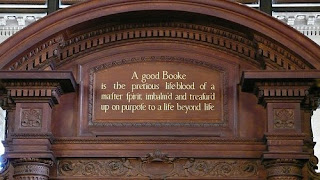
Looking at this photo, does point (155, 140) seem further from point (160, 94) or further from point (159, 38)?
point (159, 38)

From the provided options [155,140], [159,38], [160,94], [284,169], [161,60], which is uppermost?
Result: [159,38]

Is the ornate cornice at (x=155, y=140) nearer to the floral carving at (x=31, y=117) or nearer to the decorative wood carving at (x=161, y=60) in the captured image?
the decorative wood carving at (x=161, y=60)

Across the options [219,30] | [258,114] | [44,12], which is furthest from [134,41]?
[44,12]

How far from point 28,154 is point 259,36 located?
8.65 ft

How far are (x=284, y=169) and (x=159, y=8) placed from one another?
6.79ft

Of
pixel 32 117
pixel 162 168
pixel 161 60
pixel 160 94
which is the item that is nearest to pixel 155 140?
pixel 162 168

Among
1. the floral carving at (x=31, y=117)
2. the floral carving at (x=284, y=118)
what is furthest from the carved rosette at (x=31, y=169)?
the floral carving at (x=284, y=118)

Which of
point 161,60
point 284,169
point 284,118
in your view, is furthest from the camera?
point 161,60

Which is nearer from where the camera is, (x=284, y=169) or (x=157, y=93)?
(x=284, y=169)

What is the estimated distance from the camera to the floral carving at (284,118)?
8406mm

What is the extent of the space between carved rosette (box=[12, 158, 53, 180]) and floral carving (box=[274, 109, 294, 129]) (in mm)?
2337

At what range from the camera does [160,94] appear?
342 inches

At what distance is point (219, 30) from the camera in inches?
344

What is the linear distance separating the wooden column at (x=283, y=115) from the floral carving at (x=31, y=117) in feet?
6.96
